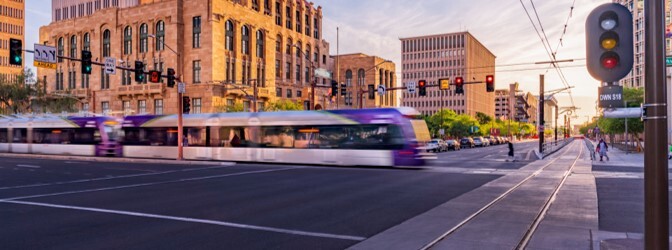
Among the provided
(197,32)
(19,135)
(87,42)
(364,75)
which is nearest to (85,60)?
(19,135)

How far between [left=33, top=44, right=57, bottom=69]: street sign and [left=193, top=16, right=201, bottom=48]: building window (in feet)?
136

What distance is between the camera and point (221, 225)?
Result: 30.3ft

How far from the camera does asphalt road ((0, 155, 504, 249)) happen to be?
26.3 feet

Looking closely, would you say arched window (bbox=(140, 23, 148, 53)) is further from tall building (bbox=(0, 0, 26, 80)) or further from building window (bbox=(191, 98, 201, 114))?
tall building (bbox=(0, 0, 26, 80))

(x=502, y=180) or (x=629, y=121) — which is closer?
(x=502, y=180)

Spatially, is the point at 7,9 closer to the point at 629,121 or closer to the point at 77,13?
the point at 77,13

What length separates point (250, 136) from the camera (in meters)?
28.1

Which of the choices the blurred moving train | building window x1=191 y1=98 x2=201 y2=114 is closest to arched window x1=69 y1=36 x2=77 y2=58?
building window x1=191 y1=98 x2=201 y2=114

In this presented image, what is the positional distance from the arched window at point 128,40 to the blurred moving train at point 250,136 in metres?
30.5

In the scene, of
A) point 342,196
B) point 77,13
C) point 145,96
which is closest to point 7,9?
point 77,13

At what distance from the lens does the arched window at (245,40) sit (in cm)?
6638

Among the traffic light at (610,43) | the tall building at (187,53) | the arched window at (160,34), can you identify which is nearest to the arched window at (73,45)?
the tall building at (187,53)

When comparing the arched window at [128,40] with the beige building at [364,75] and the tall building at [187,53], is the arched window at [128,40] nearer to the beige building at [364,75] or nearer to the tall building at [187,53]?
the tall building at [187,53]

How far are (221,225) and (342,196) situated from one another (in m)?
5.01
